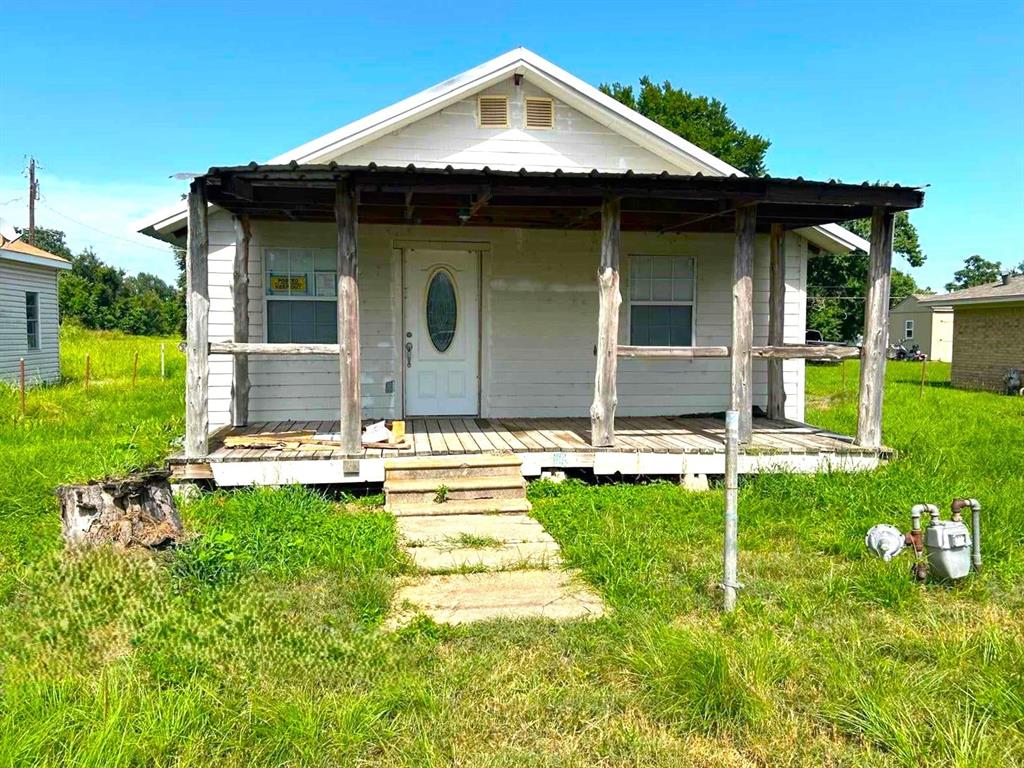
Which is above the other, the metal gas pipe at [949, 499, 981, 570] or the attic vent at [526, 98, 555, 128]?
the attic vent at [526, 98, 555, 128]

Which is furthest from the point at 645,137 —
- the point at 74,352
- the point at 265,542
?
the point at 74,352

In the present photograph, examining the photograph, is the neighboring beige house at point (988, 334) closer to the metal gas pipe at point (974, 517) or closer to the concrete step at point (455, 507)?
the metal gas pipe at point (974, 517)

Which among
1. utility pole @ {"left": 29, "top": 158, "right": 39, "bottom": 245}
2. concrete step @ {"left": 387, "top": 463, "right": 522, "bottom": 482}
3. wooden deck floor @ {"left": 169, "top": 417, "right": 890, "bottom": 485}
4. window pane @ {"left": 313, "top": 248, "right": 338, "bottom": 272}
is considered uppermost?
utility pole @ {"left": 29, "top": 158, "right": 39, "bottom": 245}

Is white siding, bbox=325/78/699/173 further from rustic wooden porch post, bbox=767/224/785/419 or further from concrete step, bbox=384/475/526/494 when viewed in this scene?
concrete step, bbox=384/475/526/494

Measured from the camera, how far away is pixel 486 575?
467 centimetres

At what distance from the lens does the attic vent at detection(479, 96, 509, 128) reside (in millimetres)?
8750

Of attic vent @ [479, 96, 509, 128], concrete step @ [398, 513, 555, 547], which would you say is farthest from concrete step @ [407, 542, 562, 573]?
attic vent @ [479, 96, 509, 128]

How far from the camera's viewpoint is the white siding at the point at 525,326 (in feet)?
28.1

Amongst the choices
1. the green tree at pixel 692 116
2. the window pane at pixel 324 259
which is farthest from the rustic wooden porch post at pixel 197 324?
the green tree at pixel 692 116

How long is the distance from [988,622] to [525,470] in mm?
3960

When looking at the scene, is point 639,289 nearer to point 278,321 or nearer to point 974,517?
point 278,321

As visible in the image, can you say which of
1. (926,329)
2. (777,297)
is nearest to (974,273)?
(926,329)

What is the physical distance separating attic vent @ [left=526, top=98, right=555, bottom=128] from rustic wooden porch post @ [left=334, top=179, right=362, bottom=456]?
3.28m

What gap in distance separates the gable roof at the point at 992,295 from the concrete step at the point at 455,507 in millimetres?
17246
